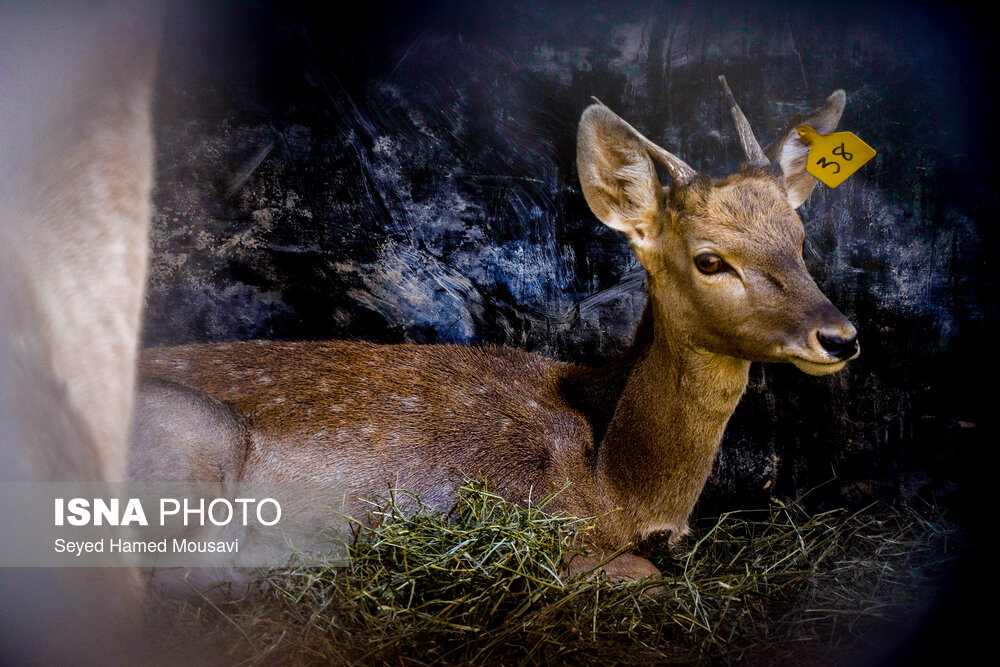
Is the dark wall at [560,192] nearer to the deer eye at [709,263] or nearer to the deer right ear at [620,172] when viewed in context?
the deer right ear at [620,172]

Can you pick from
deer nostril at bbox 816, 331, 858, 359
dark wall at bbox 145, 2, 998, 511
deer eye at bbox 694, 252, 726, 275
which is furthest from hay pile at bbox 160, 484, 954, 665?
deer eye at bbox 694, 252, 726, 275

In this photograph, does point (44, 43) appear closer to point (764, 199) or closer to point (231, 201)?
point (231, 201)

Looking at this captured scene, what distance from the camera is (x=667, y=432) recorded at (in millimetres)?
3080

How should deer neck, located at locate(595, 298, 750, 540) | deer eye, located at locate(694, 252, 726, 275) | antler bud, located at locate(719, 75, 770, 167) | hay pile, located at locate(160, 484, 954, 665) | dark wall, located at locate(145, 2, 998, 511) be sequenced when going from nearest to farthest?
hay pile, located at locate(160, 484, 954, 665) < deer eye, located at locate(694, 252, 726, 275) < deer neck, located at locate(595, 298, 750, 540) < antler bud, located at locate(719, 75, 770, 167) < dark wall, located at locate(145, 2, 998, 511)

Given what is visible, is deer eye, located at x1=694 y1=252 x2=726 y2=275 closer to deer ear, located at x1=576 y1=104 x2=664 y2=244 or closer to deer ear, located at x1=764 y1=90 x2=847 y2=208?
deer ear, located at x1=576 y1=104 x2=664 y2=244

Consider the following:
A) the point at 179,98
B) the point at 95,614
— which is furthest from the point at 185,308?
the point at 95,614

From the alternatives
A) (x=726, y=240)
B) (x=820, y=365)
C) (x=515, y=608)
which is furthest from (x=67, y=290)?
(x=820, y=365)

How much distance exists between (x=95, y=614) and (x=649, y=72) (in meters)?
3.19

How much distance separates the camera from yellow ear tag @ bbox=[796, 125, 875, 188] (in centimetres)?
317

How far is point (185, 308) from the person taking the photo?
12.1 ft

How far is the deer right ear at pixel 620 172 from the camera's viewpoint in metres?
3.04

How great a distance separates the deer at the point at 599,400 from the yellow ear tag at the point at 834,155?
0.16 feet

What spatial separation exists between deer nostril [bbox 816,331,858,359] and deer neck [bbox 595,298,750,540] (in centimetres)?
48

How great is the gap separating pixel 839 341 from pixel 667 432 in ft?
2.67
